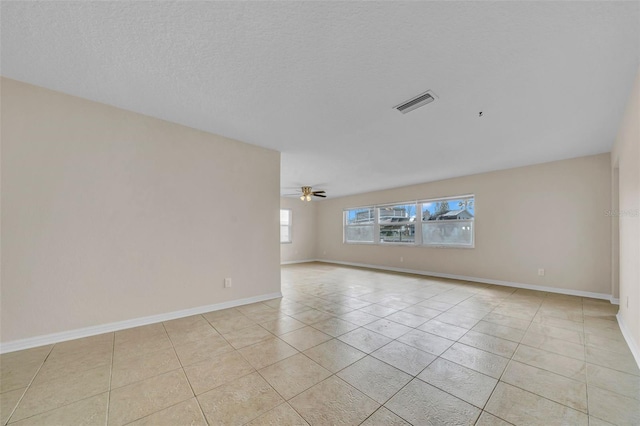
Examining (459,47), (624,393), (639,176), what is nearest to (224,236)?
(459,47)

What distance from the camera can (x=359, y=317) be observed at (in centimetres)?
313

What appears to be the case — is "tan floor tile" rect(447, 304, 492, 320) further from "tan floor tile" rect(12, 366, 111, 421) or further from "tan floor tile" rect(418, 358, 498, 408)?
"tan floor tile" rect(12, 366, 111, 421)

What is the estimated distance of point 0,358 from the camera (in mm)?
2072

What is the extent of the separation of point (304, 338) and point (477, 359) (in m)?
1.55

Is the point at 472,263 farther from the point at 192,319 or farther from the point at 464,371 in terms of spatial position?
the point at 192,319

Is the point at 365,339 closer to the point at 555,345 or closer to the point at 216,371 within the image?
the point at 216,371

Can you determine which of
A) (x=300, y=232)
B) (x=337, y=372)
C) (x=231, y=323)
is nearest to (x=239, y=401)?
(x=337, y=372)

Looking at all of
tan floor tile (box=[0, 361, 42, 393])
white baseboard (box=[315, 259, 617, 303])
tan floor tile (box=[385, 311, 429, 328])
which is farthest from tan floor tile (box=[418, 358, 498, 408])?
white baseboard (box=[315, 259, 617, 303])

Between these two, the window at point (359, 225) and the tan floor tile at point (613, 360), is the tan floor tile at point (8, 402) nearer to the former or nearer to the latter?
the tan floor tile at point (613, 360)

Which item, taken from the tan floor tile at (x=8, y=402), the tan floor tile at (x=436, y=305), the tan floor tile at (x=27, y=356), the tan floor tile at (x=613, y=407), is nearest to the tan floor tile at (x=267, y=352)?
the tan floor tile at (x=8, y=402)

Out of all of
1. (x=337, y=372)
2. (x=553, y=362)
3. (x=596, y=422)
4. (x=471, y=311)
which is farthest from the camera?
(x=471, y=311)

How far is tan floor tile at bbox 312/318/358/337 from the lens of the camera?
266 centimetres

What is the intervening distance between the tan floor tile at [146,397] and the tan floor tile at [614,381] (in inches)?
113

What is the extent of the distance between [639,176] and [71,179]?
509cm
